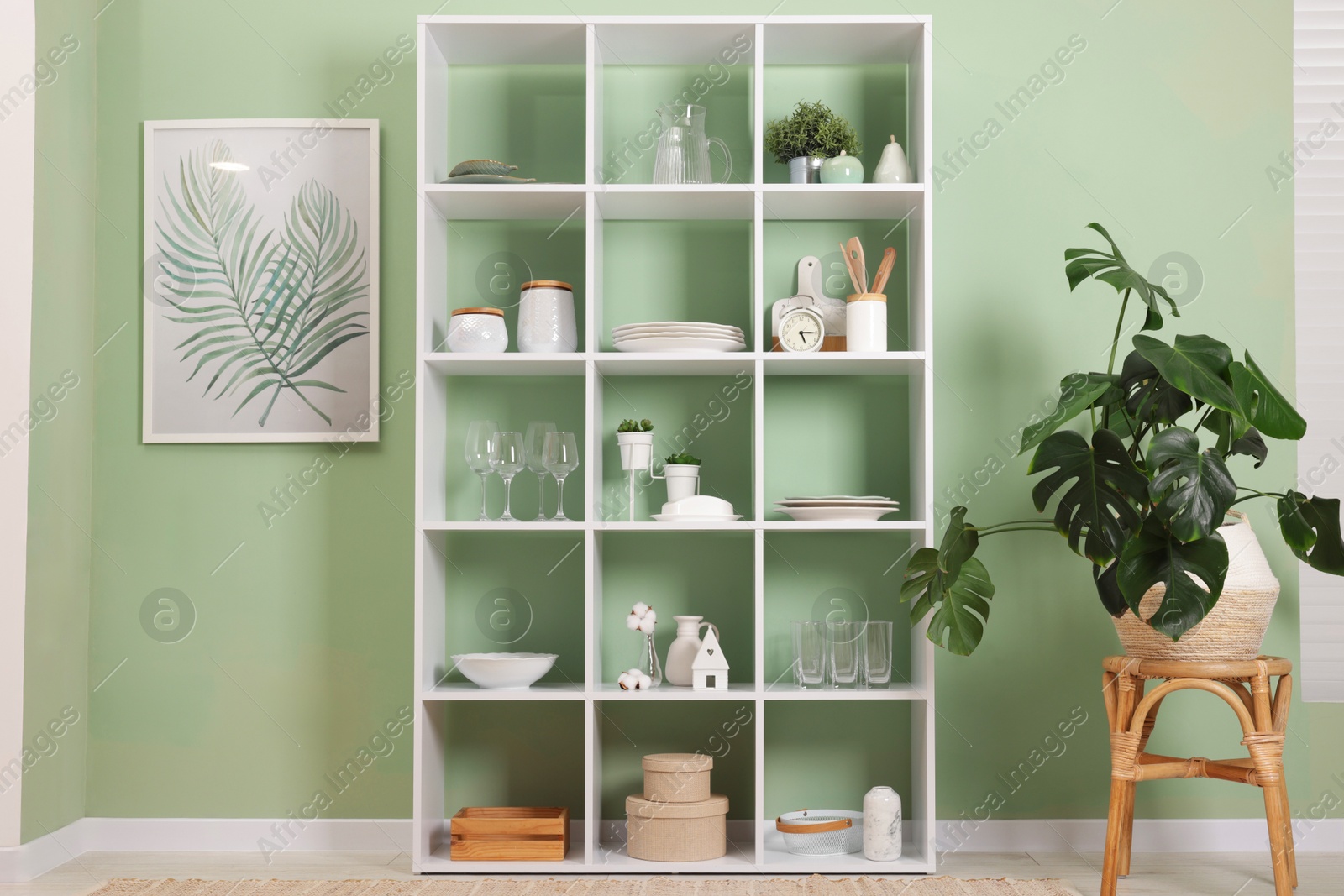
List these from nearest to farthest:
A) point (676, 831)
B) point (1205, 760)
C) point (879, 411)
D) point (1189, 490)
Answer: point (1189, 490)
point (1205, 760)
point (676, 831)
point (879, 411)

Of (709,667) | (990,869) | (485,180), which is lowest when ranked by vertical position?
(990,869)

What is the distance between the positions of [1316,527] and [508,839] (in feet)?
6.27

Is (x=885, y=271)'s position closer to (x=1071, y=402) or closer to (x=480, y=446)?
(x=1071, y=402)

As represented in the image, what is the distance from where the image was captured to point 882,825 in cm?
240

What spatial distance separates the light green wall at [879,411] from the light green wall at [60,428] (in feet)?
0.16

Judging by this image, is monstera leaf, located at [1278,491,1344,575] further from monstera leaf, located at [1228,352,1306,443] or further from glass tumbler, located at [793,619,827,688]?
glass tumbler, located at [793,619,827,688]

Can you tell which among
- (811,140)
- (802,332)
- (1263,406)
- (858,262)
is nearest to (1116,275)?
(1263,406)

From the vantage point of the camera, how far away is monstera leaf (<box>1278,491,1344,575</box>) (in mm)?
2107

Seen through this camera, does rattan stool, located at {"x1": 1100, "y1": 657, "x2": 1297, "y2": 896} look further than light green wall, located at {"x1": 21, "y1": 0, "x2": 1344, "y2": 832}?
No

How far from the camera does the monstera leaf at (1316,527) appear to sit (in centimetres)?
211

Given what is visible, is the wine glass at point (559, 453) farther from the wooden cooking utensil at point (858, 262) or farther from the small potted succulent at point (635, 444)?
the wooden cooking utensil at point (858, 262)

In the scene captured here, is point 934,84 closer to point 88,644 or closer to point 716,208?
point 716,208

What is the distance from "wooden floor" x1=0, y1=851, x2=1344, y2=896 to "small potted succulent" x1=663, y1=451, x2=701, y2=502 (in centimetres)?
111

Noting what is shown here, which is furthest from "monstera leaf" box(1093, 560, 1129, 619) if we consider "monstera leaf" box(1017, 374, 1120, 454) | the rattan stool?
"monstera leaf" box(1017, 374, 1120, 454)
